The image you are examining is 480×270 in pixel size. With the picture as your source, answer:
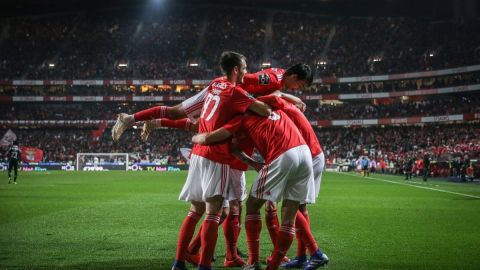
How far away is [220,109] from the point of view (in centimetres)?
598

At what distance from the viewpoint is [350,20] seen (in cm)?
8050

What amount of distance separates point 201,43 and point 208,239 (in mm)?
74998

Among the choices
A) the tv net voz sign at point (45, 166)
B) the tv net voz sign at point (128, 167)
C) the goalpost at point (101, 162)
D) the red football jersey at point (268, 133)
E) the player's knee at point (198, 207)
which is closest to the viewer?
the red football jersey at point (268, 133)

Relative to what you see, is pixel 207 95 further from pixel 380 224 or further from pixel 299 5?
pixel 299 5

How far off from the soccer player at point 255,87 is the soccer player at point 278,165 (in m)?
0.55

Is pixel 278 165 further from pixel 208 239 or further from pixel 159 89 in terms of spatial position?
pixel 159 89

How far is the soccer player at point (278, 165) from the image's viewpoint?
5773 mm

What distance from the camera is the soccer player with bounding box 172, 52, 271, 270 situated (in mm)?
5777

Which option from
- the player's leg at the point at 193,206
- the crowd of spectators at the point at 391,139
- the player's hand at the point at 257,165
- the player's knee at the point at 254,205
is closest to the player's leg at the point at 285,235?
the player's knee at the point at 254,205

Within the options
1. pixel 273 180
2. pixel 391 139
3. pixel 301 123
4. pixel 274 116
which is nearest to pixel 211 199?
pixel 273 180

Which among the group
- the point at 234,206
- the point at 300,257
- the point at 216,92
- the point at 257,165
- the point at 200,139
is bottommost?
the point at 300,257

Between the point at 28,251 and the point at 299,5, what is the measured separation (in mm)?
77593

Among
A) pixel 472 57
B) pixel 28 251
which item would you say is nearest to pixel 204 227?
pixel 28 251

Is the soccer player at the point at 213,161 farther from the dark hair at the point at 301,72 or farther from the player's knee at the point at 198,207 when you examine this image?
the dark hair at the point at 301,72
